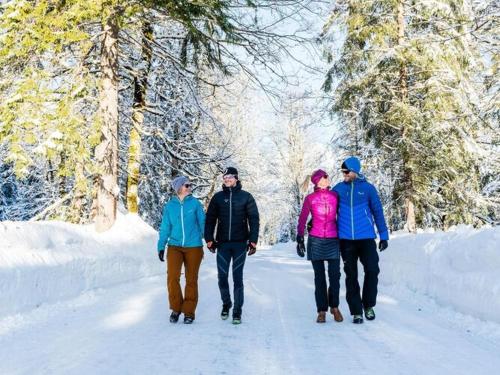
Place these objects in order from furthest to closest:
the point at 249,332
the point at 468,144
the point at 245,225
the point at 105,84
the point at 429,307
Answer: the point at 468,144 → the point at 105,84 → the point at 429,307 → the point at 245,225 → the point at 249,332

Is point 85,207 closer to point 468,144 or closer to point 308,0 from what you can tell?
point 308,0

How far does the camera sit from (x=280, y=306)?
736cm

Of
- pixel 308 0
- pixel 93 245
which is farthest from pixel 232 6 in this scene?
pixel 93 245

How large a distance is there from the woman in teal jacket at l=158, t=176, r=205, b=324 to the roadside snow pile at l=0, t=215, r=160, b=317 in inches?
76.3

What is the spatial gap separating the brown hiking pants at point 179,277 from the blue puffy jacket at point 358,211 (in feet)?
6.20

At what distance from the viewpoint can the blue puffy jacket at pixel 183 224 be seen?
250 inches

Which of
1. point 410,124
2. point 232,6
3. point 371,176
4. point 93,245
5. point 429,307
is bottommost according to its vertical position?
point 429,307

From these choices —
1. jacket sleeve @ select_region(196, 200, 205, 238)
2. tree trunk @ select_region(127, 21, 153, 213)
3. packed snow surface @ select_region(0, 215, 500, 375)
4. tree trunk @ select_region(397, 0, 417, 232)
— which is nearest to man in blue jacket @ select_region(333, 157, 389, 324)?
packed snow surface @ select_region(0, 215, 500, 375)

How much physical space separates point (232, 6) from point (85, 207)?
373 inches

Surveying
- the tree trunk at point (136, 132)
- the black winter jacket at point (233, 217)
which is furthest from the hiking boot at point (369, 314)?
the tree trunk at point (136, 132)

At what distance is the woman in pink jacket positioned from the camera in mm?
6246

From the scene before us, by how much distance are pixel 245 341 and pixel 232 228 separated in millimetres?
1587

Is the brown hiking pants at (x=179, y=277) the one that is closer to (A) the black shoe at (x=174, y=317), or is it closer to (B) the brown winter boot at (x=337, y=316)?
(A) the black shoe at (x=174, y=317)

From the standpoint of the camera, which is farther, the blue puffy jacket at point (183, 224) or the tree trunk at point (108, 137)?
the tree trunk at point (108, 137)
